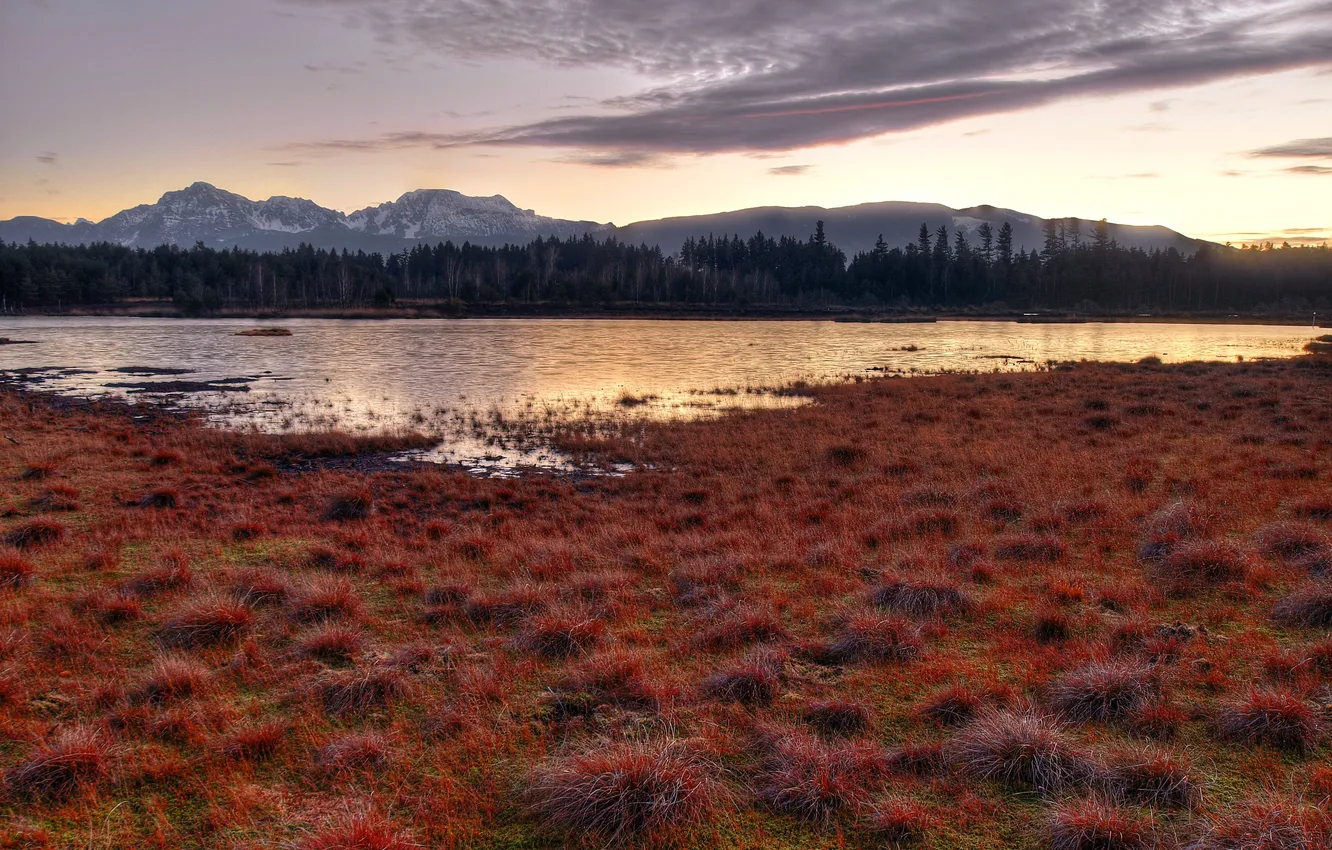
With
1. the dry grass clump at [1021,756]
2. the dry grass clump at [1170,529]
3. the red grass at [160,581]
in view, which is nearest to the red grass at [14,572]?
the red grass at [160,581]

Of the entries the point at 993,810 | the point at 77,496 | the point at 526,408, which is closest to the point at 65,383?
the point at 526,408

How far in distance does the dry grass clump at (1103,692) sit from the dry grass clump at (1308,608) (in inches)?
109

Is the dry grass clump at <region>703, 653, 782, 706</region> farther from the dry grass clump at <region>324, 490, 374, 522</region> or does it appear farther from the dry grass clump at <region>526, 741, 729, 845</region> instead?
the dry grass clump at <region>324, 490, 374, 522</region>

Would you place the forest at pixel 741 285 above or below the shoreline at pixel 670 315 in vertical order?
above

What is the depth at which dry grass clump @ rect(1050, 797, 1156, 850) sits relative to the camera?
4758 millimetres

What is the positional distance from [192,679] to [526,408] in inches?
1087

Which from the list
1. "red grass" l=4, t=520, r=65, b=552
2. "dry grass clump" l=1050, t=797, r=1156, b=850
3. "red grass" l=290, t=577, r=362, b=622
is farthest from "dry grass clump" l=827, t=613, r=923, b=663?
"red grass" l=4, t=520, r=65, b=552

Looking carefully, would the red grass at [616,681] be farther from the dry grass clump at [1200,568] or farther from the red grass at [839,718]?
the dry grass clump at [1200,568]

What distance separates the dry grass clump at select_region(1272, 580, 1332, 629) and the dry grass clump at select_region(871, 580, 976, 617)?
3269mm

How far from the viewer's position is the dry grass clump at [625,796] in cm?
513

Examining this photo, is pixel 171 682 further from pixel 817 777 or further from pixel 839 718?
pixel 839 718

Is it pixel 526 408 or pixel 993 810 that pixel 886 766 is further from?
pixel 526 408

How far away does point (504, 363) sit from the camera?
57.1m

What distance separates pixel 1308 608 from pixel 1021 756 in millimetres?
5214
